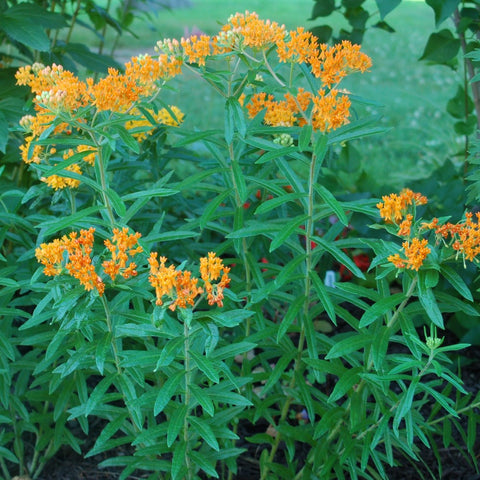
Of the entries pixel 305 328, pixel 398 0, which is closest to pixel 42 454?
pixel 305 328

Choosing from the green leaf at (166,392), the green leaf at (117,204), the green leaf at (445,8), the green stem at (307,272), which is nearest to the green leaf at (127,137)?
the green leaf at (117,204)

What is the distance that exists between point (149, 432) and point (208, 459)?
11.6 inches

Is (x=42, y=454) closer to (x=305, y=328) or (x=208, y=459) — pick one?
(x=208, y=459)

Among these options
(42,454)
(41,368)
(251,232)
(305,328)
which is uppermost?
(251,232)

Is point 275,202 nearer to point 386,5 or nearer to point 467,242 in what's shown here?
point 467,242

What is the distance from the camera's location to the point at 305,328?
2.19m

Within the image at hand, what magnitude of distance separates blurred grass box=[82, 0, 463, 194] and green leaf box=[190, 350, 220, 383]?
140 centimetres

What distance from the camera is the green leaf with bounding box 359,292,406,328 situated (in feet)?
6.02

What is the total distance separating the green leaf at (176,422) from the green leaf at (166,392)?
3.7 inches

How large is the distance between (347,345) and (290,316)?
21cm

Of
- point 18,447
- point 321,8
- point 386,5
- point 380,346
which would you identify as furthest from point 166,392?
point 321,8

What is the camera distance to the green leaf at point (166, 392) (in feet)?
5.88

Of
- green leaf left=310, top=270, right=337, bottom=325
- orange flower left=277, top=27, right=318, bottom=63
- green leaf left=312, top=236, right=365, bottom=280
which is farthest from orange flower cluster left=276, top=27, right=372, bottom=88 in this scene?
green leaf left=310, top=270, right=337, bottom=325

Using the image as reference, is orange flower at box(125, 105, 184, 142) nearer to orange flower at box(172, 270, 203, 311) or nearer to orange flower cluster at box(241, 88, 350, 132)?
orange flower cluster at box(241, 88, 350, 132)
